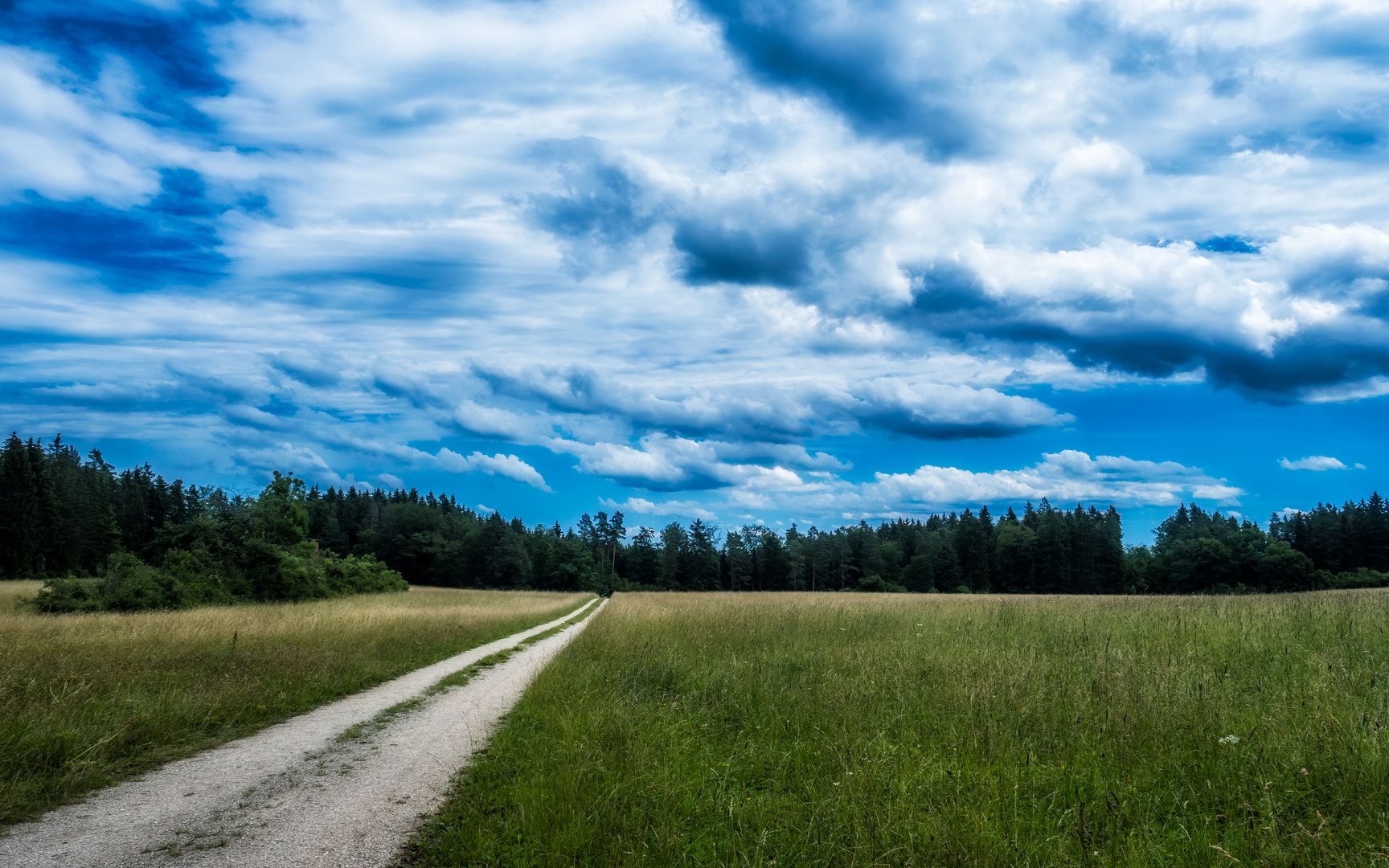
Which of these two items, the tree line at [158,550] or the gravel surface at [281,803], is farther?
the tree line at [158,550]

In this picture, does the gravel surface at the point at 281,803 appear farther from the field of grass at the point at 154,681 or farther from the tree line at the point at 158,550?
the tree line at the point at 158,550

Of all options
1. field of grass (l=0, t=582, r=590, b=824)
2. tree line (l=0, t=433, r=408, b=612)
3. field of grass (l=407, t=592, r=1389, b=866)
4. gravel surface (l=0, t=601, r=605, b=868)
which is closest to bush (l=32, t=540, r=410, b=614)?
tree line (l=0, t=433, r=408, b=612)

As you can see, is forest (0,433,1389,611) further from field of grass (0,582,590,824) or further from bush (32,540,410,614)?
field of grass (0,582,590,824)

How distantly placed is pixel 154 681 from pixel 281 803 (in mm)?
6479

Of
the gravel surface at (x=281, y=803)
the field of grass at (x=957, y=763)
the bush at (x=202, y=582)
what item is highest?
the field of grass at (x=957, y=763)

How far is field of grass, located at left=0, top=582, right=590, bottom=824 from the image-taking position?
6.80m

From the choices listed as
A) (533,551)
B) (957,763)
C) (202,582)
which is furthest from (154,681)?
(533,551)

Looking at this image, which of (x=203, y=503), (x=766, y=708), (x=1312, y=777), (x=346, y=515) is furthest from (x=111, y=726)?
(x=346, y=515)

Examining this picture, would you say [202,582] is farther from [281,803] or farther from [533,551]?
[533,551]

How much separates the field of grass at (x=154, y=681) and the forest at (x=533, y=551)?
1499cm

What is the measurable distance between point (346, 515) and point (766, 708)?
130 meters

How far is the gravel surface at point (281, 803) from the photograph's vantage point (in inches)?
194

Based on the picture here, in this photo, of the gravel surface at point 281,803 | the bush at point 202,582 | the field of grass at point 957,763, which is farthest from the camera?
the bush at point 202,582

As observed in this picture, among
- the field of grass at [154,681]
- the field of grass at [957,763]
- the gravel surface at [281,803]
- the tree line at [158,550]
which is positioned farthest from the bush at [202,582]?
the field of grass at [957,763]
